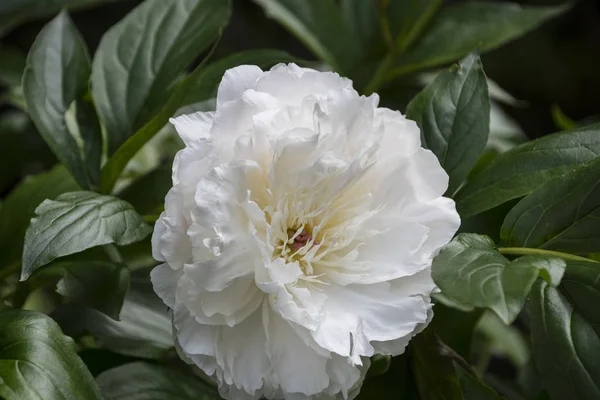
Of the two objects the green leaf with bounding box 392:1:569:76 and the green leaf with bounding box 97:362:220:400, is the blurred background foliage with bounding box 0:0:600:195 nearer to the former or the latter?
the green leaf with bounding box 392:1:569:76

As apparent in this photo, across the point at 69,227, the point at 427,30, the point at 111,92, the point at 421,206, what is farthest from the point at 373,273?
the point at 427,30

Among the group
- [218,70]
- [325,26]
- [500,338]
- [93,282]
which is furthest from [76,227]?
[500,338]

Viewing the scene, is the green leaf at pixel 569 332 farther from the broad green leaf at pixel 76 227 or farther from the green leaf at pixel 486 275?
the broad green leaf at pixel 76 227

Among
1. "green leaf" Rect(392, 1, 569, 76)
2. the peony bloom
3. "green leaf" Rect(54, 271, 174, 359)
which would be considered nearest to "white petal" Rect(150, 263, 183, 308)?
the peony bloom

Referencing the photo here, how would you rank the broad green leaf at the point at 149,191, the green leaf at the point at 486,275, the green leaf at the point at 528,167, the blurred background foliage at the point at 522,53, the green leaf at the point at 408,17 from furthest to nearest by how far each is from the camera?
the blurred background foliage at the point at 522,53
the green leaf at the point at 408,17
the broad green leaf at the point at 149,191
the green leaf at the point at 528,167
the green leaf at the point at 486,275

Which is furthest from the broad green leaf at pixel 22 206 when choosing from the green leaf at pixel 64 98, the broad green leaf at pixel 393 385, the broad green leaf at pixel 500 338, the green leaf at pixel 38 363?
the broad green leaf at pixel 500 338

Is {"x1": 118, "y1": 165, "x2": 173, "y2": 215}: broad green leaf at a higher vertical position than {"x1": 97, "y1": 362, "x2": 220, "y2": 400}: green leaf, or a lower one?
higher
